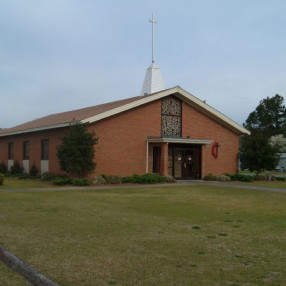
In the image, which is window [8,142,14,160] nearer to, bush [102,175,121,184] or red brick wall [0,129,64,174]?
red brick wall [0,129,64,174]

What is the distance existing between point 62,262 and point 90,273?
70 centimetres

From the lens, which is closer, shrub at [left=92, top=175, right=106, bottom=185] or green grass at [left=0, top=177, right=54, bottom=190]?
green grass at [left=0, top=177, right=54, bottom=190]

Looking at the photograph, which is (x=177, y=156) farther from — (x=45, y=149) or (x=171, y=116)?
(x=45, y=149)

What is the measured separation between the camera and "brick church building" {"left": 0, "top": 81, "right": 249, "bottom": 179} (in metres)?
24.5

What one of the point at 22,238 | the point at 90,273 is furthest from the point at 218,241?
the point at 22,238

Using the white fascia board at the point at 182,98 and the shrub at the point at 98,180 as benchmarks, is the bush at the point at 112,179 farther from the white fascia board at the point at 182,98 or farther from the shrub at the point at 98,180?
the white fascia board at the point at 182,98

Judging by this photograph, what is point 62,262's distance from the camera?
20.1 feet

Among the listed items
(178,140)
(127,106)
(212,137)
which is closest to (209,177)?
(212,137)

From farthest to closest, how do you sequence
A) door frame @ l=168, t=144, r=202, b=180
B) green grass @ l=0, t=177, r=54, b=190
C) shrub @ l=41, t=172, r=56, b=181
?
door frame @ l=168, t=144, r=202, b=180 < shrub @ l=41, t=172, r=56, b=181 < green grass @ l=0, t=177, r=54, b=190

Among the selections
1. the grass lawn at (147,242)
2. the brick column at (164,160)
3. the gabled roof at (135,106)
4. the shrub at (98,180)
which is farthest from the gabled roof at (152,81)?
the grass lawn at (147,242)

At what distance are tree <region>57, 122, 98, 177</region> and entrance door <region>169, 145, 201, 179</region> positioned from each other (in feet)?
21.7

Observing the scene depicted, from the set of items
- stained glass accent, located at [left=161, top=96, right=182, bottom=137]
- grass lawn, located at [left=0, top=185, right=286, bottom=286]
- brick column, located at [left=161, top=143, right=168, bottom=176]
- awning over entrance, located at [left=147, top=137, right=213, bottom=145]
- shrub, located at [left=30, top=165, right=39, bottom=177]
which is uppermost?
stained glass accent, located at [left=161, top=96, right=182, bottom=137]

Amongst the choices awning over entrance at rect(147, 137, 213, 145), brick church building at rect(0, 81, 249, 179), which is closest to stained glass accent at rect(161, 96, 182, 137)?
brick church building at rect(0, 81, 249, 179)

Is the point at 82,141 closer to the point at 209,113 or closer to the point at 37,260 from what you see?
the point at 209,113
